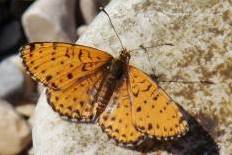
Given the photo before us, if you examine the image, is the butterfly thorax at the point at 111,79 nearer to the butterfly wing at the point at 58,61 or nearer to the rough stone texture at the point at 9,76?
the butterfly wing at the point at 58,61

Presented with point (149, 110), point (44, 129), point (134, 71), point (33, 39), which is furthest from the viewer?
point (33, 39)

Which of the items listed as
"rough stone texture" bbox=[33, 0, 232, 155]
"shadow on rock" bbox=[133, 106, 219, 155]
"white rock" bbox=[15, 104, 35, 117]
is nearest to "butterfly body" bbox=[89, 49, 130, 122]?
"rough stone texture" bbox=[33, 0, 232, 155]

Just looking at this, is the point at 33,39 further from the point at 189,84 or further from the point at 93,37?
the point at 189,84

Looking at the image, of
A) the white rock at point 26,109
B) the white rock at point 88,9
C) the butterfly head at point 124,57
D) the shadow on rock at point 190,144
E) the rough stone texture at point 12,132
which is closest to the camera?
the shadow on rock at point 190,144

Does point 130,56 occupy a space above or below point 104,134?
above

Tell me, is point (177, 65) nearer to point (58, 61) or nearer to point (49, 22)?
point (58, 61)

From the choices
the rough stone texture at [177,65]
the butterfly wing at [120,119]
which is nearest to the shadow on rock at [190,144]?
Answer: the rough stone texture at [177,65]

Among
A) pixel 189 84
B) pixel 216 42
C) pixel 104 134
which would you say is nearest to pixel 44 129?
pixel 104 134
